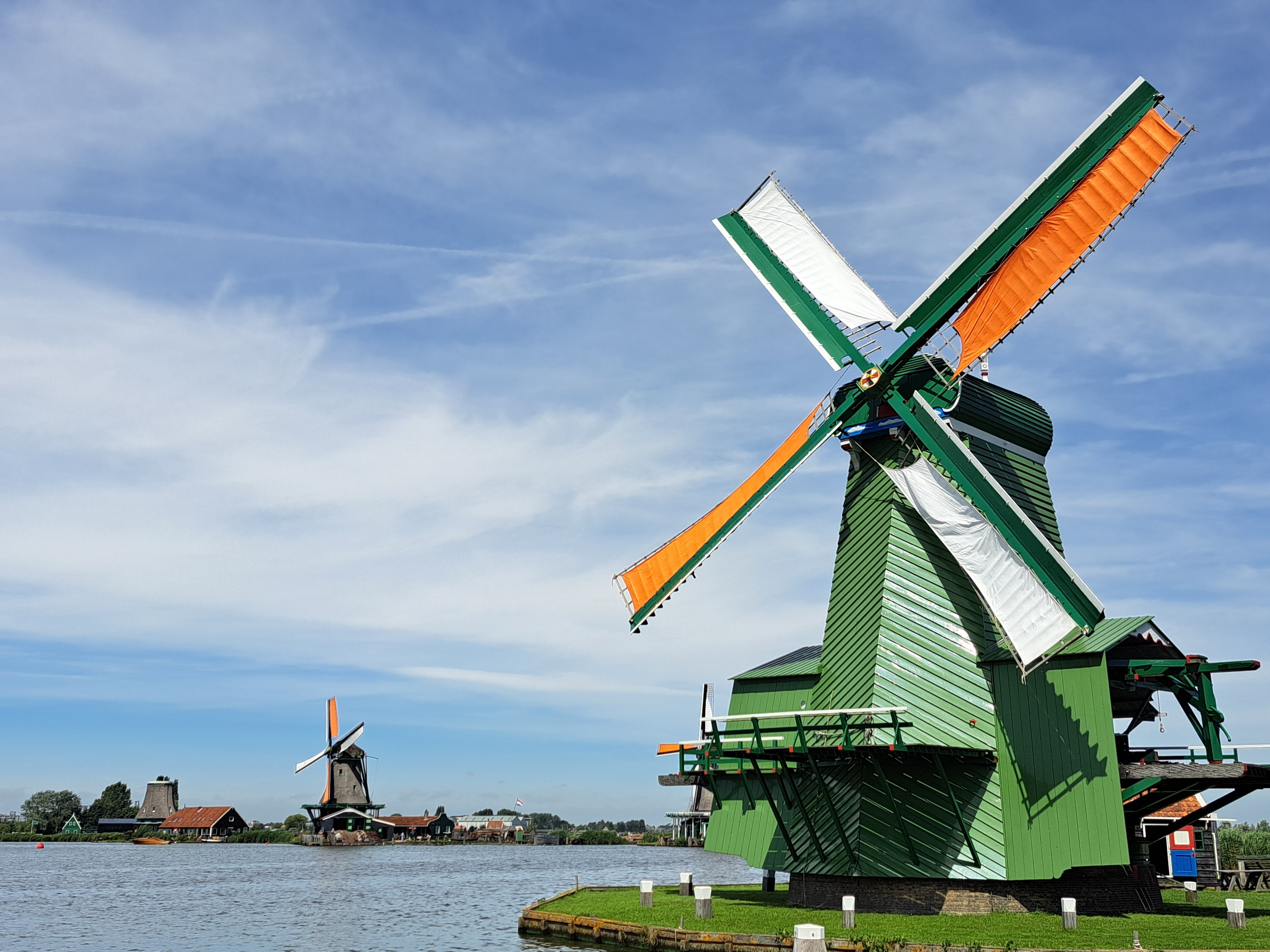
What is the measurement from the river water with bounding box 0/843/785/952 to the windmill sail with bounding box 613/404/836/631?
316 inches

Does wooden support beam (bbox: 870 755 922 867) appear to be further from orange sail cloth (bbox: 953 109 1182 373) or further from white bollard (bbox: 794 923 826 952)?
white bollard (bbox: 794 923 826 952)

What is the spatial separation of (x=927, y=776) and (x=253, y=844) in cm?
10340

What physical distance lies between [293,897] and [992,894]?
26950 mm

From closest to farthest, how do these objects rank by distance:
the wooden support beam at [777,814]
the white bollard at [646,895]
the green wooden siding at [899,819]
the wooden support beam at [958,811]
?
the wooden support beam at [958,811] → the green wooden siding at [899,819] → the wooden support beam at [777,814] → the white bollard at [646,895]

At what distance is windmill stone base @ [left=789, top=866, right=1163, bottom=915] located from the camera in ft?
69.2

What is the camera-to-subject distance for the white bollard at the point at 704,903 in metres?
21.1

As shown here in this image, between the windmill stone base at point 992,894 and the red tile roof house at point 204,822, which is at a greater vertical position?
the windmill stone base at point 992,894

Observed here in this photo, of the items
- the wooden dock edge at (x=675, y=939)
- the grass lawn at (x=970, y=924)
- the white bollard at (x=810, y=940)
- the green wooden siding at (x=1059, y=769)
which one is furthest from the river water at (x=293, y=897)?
the white bollard at (x=810, y=940)

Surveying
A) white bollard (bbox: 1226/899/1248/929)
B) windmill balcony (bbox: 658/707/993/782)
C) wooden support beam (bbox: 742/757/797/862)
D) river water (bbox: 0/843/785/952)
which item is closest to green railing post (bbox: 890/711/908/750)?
windmill balcony (bbox: 658/707/993/782)

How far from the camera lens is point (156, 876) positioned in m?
51.4

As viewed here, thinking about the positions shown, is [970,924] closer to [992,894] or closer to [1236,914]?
[992,894]

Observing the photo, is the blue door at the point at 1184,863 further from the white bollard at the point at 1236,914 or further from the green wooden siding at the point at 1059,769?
the green wooden siding at the point at 1059,769

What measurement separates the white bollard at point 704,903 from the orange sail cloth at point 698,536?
682 cm

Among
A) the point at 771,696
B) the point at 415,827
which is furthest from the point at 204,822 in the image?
the point at 771,696
